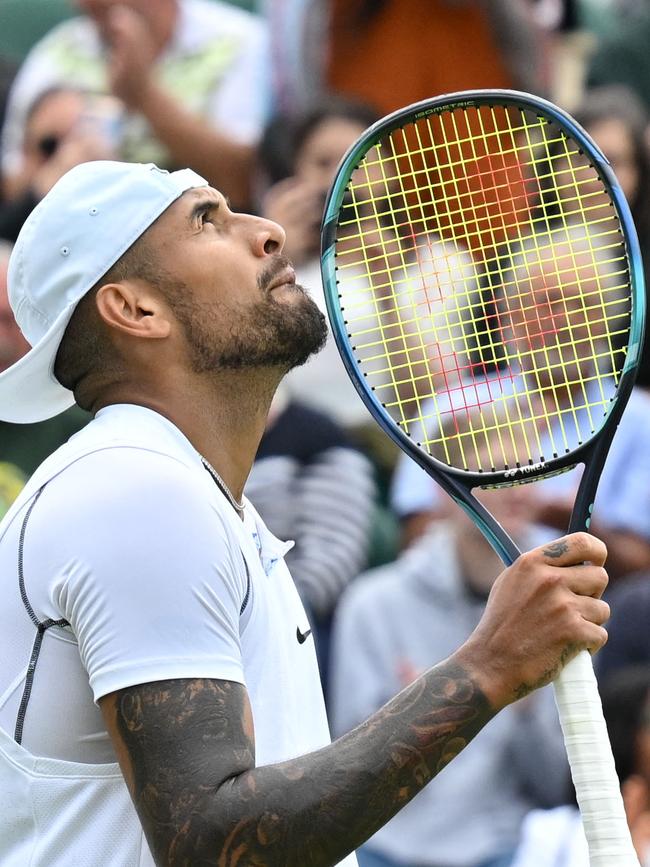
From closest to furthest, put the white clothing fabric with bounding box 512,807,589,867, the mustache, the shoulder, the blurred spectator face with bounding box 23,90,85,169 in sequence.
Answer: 1. the shoulder
2. the mustache
3. the white clothing fabric with bounding box 512,807,589,867
4. the blurred spectator face with bounding box 23,90,85,169

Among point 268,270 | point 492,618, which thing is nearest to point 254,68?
point 268,270

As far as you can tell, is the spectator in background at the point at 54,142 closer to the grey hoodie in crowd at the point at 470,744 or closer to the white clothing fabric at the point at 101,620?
the grey hoodie in crowd at the point at 470,744

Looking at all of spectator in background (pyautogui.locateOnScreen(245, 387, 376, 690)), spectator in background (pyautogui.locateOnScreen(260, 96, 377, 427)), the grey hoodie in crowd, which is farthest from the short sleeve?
spectator in background (pyautogui.locateOnScreen(260, 96, 377, 427))

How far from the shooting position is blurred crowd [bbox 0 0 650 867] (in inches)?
216

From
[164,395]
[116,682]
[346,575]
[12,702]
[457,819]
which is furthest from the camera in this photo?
[346,575]

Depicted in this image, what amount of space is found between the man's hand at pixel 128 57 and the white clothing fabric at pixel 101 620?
4616 millimetres

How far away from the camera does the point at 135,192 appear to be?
245 cm

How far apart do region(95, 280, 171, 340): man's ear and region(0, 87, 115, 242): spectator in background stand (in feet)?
14.0

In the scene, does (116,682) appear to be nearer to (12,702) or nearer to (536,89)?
(12,702)

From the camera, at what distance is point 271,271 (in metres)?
2.52

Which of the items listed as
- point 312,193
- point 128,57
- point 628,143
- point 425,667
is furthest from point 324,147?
point 425,667

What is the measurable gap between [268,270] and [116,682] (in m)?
0.83

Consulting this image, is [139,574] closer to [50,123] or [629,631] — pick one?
[629,631]

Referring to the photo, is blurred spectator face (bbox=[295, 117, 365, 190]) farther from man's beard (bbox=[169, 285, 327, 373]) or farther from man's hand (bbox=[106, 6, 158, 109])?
man's beard (bbox=[169, 285, 327, 373])
